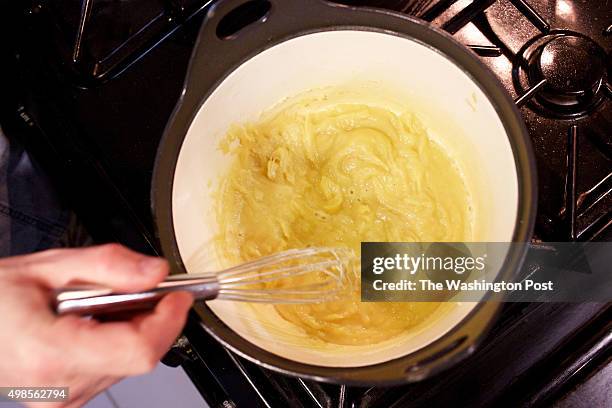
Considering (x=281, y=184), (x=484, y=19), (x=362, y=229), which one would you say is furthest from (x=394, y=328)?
(x=484, y=19)

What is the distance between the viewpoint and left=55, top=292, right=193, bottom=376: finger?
1.65 ft

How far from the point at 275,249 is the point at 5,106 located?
0.50 m

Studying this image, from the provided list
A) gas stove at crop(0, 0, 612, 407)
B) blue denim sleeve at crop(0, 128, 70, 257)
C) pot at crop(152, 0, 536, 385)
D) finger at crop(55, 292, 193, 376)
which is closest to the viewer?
finger at crop(55, 292, 193, 376)

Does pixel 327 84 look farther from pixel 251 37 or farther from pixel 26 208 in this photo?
pixel 26 208

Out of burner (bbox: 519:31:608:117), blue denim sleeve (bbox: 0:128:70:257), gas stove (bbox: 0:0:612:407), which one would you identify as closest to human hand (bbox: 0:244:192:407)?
gas stove (bbox: 0:0:612:407)

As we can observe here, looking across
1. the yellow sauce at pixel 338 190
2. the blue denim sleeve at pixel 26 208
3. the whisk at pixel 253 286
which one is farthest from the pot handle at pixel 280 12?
the blue denim sleeve at pixel 26 208

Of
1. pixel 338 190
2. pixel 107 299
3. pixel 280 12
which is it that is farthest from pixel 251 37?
pixel 107 299

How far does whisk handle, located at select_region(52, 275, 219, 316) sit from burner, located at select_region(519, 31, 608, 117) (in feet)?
1.94

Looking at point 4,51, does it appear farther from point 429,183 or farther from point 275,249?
point 429,183

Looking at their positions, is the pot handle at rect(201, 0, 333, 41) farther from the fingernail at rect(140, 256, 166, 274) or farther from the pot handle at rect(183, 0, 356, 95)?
the fingernail at rect(140, 256, 166, 274)

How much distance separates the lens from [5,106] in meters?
0.90

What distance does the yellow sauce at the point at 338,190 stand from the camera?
0.76m

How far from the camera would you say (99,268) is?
53cm

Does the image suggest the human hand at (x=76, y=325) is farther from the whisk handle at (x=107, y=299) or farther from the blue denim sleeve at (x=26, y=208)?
the blue denim sleeve at (x=26, y=208)
